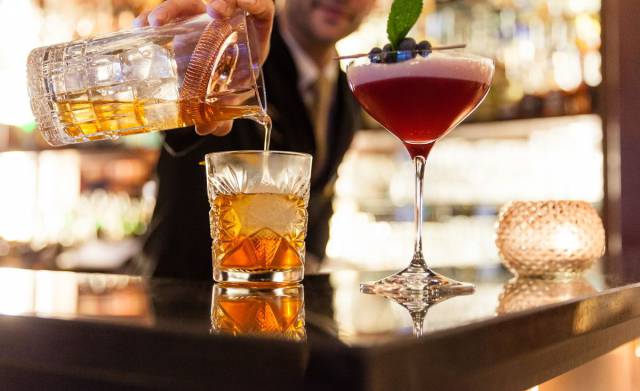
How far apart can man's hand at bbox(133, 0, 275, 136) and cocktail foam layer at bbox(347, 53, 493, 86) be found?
18cm

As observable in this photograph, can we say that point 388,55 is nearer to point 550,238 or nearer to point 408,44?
point 408,44

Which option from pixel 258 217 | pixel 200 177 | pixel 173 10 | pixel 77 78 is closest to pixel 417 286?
pixel 258 217

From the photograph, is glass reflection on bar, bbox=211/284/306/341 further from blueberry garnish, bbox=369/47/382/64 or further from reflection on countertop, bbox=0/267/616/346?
blueberry garnish, bbox=369/47/382/64

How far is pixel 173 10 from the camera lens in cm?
128

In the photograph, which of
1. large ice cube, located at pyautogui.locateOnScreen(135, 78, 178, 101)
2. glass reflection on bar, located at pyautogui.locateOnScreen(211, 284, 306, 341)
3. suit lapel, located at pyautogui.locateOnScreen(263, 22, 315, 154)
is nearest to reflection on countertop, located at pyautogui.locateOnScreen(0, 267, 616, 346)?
glass reflection on bar, located at pyautogui.locateOnScreen(211, 284, 306, 341)

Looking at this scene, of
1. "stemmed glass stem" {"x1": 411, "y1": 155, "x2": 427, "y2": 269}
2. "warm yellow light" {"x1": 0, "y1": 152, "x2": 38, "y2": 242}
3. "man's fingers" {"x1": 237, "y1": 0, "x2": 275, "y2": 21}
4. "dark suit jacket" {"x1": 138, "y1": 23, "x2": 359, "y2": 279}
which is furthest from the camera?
"warm yellow light" {"x1": 0, "y1": 152, "x2": 38, "y2": 242}

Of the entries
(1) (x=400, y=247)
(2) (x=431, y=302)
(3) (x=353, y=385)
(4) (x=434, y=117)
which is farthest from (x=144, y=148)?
(3) (x=353, y=385)

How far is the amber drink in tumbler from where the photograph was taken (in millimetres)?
914

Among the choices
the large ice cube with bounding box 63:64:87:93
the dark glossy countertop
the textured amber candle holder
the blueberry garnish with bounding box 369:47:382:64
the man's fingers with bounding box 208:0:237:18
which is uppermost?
the man's fingers with bounding box 208:0:237:18

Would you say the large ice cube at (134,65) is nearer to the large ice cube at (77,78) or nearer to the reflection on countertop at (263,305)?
the large ice cube at (77,78)

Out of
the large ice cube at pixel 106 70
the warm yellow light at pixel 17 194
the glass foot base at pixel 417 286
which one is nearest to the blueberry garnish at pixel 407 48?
the glass foot base at pixel 417 286

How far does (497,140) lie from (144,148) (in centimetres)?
196

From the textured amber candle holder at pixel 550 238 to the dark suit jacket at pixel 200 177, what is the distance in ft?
3.70

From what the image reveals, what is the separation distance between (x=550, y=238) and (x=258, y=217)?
1.48ft
